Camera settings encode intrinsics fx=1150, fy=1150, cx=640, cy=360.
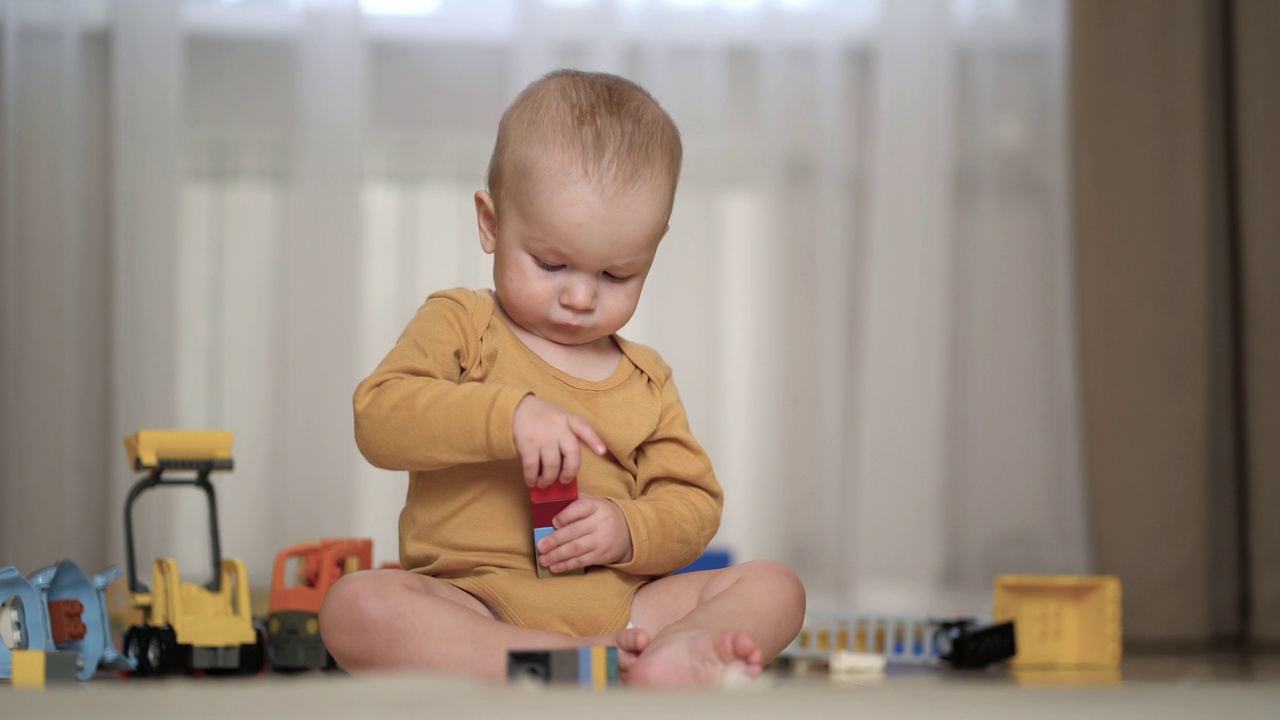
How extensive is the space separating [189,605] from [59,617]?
5.2 inches

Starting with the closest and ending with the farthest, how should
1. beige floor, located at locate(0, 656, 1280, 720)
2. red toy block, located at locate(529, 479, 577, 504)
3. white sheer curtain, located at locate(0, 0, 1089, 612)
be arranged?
beige floor, located at locate(0, 656, 1280, 720), red toy block, located at locate(529, 479, 577, 504), white sheer curtain, located at locate(0, 0, 1089, 612)

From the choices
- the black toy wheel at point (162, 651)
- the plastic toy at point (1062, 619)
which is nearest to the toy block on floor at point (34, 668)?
the black toy wheel at point (162, 651)

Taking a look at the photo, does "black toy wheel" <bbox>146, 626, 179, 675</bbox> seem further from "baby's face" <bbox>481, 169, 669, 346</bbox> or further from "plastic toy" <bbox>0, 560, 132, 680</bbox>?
"baby's face" <bbox>481, 169, 669, 346</bbox>

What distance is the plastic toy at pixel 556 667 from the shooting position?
70cm

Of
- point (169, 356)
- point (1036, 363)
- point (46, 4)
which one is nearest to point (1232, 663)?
point (1036, 363)

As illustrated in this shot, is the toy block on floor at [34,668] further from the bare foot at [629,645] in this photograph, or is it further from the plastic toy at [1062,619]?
the plastic toy at [1062,619]

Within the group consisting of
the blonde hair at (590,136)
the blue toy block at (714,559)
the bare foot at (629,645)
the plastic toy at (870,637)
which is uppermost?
the blonde hair at (590,136)

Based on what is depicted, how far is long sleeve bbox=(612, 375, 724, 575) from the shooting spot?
983mm

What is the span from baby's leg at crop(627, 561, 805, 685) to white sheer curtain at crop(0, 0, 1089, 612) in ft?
3.57

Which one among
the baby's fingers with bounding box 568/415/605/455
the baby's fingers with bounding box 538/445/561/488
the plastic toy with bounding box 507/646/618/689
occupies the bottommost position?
the plastic toy with bounding box 507/646/618/689

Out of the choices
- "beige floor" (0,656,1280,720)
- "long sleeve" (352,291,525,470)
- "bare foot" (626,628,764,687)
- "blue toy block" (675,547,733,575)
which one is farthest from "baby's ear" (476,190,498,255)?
"blue toy block" (675,547,733,575)

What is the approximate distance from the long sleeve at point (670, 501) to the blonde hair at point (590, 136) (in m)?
0.24

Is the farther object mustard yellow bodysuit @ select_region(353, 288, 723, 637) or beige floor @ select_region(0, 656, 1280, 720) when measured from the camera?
mustard yellow bodysuit @ select_region(353, 288, 723, 637)

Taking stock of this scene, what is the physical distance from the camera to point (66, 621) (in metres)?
1.02
